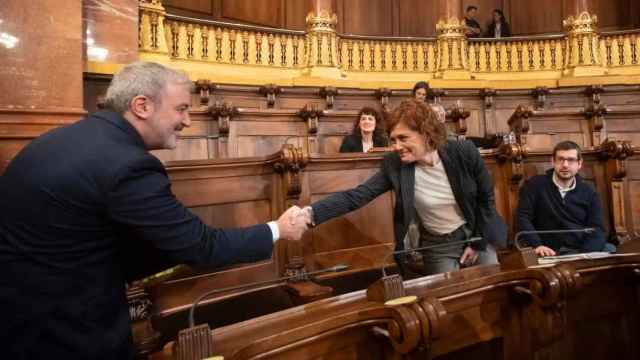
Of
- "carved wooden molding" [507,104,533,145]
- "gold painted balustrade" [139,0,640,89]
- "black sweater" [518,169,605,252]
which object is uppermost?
"gold painted balustrade" [139,0,640,89]

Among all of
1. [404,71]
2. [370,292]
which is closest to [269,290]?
[370,292]

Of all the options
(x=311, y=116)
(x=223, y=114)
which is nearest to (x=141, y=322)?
(x=223, y=114)

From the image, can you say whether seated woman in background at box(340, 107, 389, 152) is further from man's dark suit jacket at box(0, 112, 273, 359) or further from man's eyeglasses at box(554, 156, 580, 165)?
man's dark suit jacket at box(0, 112, 273, 359)

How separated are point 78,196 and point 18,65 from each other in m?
1.49

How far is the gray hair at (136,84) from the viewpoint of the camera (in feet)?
3.69

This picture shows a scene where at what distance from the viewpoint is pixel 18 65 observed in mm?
2096

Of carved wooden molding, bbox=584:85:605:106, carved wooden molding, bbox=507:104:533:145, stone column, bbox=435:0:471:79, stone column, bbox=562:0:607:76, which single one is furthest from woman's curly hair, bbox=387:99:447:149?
stone column, bbox=562:0:607:76

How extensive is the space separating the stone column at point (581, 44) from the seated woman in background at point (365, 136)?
4.50 m

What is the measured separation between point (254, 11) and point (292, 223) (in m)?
7.02

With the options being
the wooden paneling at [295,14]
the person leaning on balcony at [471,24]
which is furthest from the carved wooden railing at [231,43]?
the person leaning on balcony at [471,24]

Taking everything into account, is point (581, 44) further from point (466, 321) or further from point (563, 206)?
point (466, 321)

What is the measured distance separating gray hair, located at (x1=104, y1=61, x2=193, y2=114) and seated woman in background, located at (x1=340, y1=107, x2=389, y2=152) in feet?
8.01

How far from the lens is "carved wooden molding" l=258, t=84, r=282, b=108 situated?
5.20 meters

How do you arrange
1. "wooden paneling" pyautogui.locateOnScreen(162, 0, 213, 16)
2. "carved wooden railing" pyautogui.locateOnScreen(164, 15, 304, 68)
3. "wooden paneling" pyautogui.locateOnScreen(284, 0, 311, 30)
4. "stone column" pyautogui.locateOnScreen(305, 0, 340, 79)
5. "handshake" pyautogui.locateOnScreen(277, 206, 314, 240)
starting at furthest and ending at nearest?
"wooden paneling" pyautogui.locateOnScreen(284, 0, 311, 30), "wooden paneling" pyautogui.locateOnScreen(162, 0, 213, 16), "stone column" pyautogui.locateOnScreen(305, 0, 340, 79), "carved wooden railing" pyautogui.locateOnScreen(164, 15, 304, 68), "handshake" pyautogui.locateOnScreen(277, 206, 314, 240)
